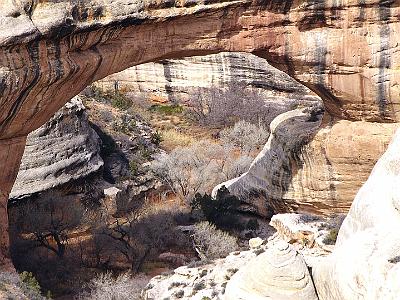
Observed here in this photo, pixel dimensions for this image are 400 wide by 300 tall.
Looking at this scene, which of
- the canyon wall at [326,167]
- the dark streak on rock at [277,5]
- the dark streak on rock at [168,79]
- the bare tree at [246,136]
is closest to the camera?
the dark streak on rock at [277,5]

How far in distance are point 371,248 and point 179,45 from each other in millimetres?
7321

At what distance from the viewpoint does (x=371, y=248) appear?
7.86 metres

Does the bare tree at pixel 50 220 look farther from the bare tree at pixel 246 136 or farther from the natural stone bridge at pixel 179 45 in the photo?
the bare tree at pixel 246 136

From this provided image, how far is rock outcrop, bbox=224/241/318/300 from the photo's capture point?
938 cm

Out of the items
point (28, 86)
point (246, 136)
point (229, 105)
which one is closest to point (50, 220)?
point (28, 86)

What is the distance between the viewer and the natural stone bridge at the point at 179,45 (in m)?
11.8

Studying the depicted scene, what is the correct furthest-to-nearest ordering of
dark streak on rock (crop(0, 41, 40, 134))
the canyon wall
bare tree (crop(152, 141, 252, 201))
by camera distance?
bare tree (crop(152, 141, 252, 201)) → the canyon wall → dark streak on rock (crop(0, 41, 40, 134))

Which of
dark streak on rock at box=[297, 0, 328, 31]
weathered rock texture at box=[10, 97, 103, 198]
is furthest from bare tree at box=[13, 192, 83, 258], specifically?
dark streak on rock at box=[297, 0, 328, 31]

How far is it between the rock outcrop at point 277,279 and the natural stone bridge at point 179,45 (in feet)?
18.0

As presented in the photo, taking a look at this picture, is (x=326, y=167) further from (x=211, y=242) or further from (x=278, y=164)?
(x=211, y=242)

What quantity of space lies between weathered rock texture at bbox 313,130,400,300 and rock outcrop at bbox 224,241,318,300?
0.22 m

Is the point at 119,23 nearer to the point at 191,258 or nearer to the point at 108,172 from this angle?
the point at 191,258

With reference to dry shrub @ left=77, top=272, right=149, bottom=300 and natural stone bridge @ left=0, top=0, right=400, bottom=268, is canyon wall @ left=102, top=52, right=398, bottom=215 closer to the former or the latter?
natural stone bridge @ left=0, top=0, right=400, bottom=268

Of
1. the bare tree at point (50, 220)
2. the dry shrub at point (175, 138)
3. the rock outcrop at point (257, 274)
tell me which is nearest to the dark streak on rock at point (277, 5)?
the rock outcrop at point (257, 274)
